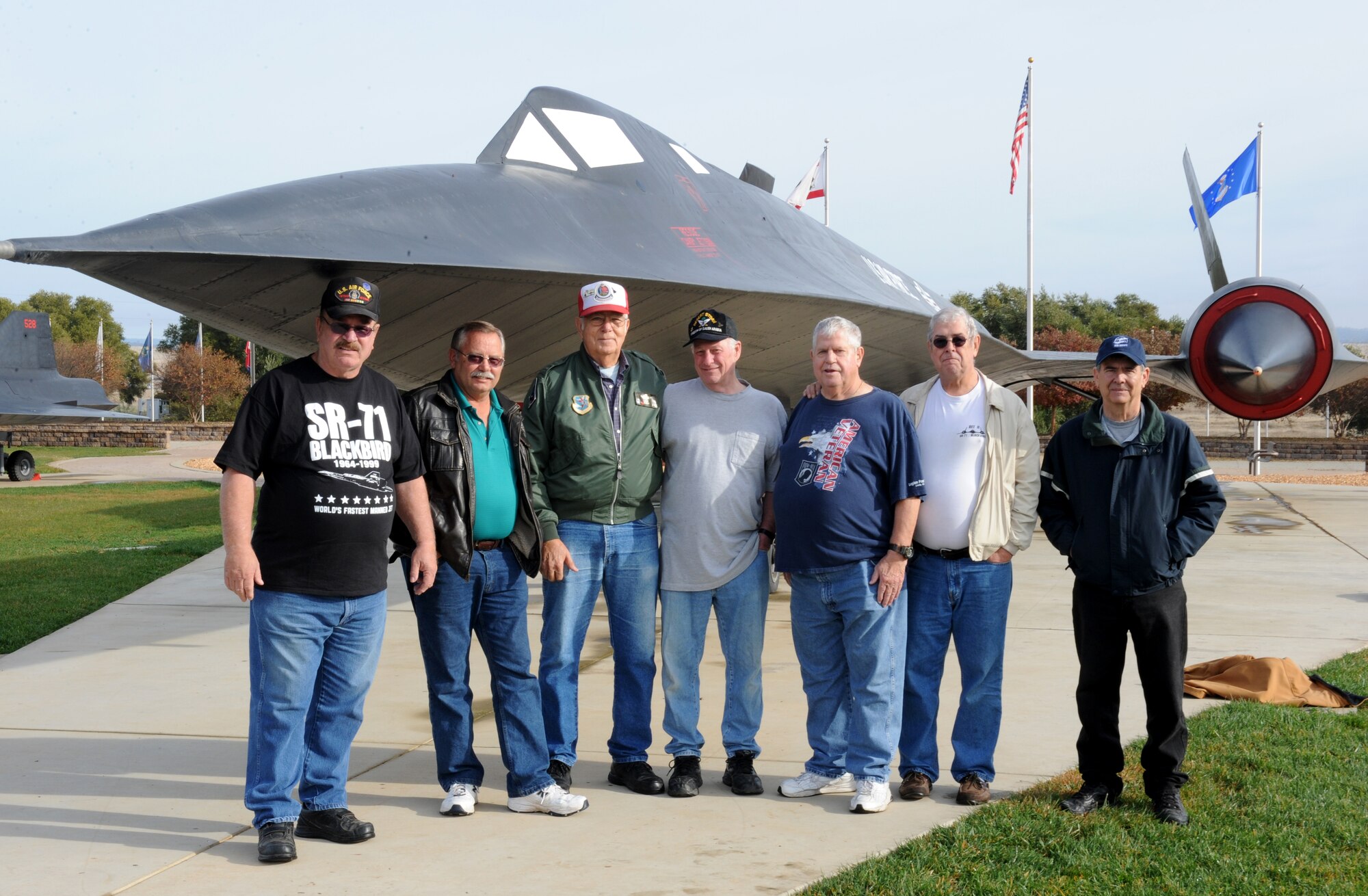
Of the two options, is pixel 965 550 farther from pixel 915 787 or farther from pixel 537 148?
pixel 537 148

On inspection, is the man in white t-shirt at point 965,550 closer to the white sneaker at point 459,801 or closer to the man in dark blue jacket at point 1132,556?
the man in dark blue jacket at point 1132,556

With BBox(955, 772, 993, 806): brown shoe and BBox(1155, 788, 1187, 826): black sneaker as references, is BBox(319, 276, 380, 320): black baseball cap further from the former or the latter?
BBox(1155, 788, 1187, 826): black sneaker

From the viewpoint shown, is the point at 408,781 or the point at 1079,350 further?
the point at 1079,350

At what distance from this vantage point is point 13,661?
7.05m

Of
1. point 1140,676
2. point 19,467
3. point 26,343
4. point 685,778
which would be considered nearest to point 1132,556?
point 1140,676

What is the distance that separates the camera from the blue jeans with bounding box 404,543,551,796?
4.17m

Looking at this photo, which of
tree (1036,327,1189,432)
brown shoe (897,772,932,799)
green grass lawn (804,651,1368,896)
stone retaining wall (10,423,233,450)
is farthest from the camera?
stone retaining wall (10,423,233,450)

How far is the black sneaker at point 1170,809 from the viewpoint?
13.1 ft

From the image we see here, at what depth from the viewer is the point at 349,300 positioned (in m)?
3.78

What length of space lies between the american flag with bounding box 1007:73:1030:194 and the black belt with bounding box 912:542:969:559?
25.6 metres

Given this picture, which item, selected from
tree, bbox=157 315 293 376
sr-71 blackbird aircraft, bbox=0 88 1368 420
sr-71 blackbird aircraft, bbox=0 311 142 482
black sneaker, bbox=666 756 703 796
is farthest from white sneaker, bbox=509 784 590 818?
tree, bbox=157 315 293 376

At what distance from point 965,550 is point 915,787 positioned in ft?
3.19

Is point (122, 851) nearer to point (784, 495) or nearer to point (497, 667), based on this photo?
point (497, 667)

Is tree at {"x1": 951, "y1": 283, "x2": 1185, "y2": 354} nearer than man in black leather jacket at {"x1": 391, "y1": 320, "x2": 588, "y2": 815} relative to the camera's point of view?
No
